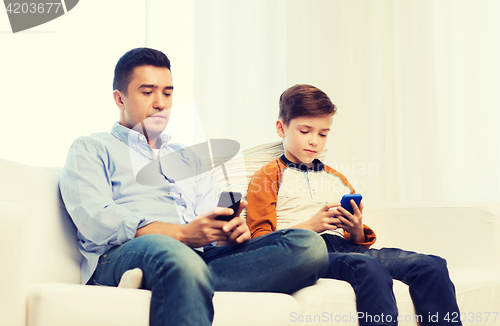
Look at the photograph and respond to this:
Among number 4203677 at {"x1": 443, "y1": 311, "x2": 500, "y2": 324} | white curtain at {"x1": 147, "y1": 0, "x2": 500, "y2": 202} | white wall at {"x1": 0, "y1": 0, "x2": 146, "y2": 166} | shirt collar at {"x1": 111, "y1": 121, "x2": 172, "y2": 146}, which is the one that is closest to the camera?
number 4203677 at {"x1": 443, "y1": 311, "x2": 500, "y2": 324}

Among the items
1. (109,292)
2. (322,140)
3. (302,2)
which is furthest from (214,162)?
(302,2)

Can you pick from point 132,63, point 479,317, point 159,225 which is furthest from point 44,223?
point 479,317

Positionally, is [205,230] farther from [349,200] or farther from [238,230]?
[349,200]

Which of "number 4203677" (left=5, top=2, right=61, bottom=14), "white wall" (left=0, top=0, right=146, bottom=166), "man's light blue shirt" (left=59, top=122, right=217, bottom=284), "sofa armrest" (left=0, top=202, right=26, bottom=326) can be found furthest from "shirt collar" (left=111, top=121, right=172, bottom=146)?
"number 4203677" (left=5, top=2, right=61, bottom=14)

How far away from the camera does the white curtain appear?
2471 mm

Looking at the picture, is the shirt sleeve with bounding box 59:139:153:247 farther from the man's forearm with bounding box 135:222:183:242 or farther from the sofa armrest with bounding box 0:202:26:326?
the sofa armrest with bounding box 0:202:26:326

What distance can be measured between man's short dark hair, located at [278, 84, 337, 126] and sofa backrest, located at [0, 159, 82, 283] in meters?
0.79

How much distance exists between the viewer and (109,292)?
805 millimetres

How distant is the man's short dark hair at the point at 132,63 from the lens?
4.26ft

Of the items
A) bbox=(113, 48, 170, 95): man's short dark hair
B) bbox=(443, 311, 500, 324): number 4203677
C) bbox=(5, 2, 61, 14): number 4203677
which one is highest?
bbox=(5, 2, 61, 14): number 4203677

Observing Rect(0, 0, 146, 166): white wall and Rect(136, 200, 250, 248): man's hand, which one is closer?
Rect(136, 200, 250, 248): man's hand

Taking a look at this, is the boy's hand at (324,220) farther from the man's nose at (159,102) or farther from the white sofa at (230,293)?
the man's nose at (159,102)

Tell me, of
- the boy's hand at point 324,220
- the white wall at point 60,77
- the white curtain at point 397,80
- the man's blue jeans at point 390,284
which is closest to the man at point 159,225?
the man's blue jeans at point 390,284

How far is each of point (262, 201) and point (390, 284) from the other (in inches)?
19.4
